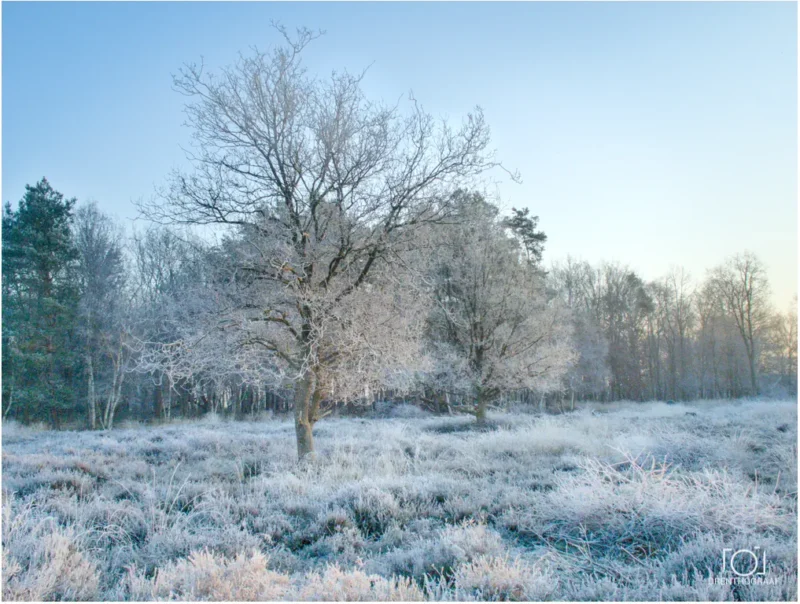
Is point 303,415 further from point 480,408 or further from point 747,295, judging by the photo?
point 747,295

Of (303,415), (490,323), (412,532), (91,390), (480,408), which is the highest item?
(490,323)

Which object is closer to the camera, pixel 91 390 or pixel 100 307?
pixel 100 307

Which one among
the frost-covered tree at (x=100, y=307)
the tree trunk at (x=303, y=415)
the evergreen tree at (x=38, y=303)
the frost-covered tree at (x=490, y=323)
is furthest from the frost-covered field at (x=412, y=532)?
the evergreen tree at (x=38, y=303)

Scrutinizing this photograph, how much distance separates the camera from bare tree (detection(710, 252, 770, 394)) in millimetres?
38250

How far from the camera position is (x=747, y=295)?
3875 cm

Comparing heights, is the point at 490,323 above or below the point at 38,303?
below

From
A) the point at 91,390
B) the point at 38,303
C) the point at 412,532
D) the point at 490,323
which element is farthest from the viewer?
the point at 91,390

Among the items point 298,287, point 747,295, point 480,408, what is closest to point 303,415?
point 298,287

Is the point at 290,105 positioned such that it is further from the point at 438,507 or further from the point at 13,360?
the point at 13,360

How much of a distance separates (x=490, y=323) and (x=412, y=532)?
13008mm

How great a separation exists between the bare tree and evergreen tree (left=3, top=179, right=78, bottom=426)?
158 ft

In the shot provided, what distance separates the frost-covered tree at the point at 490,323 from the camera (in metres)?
17.4

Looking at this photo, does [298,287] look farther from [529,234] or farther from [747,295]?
[747,295]

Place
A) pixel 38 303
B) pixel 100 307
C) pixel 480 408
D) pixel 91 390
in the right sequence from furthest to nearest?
pixel 91 390, pixel 100 307, pixel 38 303, pixel 480 408
